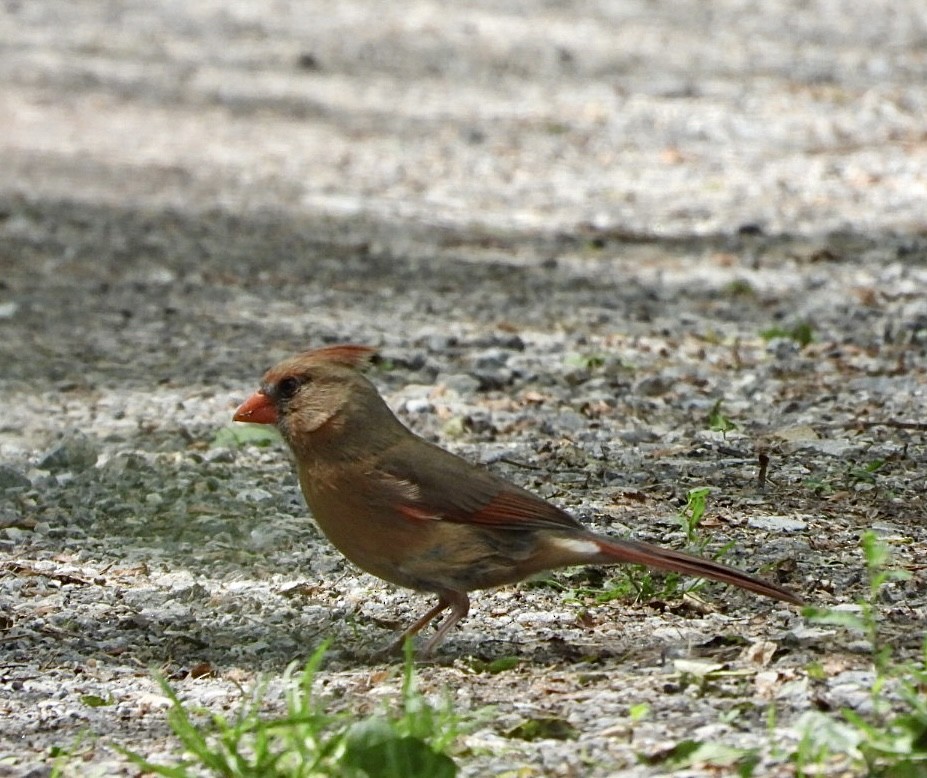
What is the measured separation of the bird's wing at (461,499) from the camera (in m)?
3.52

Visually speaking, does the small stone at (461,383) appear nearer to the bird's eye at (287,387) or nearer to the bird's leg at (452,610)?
the bird's eye at (287,387)

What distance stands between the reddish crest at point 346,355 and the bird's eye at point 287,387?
0.23 feet

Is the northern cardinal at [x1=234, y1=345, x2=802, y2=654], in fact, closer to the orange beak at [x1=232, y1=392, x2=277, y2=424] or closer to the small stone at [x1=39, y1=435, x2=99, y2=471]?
the orange beak at [x1=232, y1=392, x2=277, y2=424]

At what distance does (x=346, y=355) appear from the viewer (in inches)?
152

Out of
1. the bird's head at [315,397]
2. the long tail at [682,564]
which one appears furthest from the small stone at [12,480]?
the long tail at [682,564]

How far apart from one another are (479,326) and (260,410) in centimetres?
269

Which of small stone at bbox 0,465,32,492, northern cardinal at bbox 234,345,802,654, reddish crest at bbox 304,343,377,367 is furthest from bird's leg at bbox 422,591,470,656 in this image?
small stone at bbox 0,465,32,492

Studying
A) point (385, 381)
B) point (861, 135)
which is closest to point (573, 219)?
point (861, 135)

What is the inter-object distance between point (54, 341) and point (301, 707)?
388 centimetres

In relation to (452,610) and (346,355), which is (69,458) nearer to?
(346,355)

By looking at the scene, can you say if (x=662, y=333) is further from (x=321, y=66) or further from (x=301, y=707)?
(x=321, y=66)

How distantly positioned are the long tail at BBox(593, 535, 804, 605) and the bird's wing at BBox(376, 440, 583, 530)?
143 mm

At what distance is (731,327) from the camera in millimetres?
6441

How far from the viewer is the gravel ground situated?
11.1ft
